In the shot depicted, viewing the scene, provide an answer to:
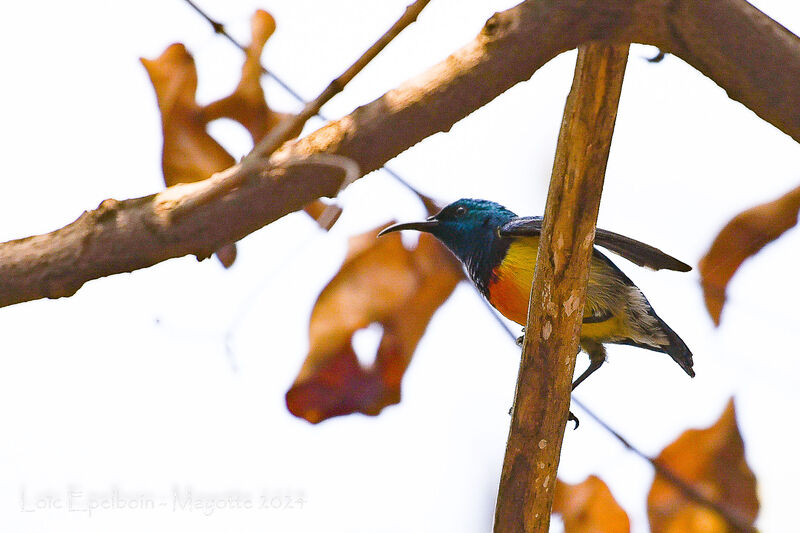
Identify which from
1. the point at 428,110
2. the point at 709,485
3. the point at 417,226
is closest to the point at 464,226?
the point at 417,226

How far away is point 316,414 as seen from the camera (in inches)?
70.1

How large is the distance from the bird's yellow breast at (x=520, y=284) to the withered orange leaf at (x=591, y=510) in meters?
0.45

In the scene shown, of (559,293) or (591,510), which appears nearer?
(559,293)

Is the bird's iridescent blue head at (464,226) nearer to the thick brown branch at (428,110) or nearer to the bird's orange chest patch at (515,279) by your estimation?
the bird's orange chest patch at (515,279)

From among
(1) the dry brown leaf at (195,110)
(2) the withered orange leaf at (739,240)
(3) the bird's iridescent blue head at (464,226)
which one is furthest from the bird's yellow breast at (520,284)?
(1) the dry brown leaf at (195,110)

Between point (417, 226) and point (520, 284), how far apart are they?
35 centimetres

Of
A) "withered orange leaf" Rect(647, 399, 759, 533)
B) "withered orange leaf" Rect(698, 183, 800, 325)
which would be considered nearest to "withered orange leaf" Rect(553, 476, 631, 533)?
"withered orange leaf" Rect(647, 399, 759, 533)

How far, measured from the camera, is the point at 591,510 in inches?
78.8

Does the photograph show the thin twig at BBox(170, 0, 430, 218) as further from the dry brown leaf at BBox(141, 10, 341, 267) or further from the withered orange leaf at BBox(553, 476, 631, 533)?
the withered orange leaf at BBox(553, 476, 631, 533)

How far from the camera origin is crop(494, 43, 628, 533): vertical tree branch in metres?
1.09

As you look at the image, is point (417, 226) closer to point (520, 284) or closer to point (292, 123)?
point (520, 284)

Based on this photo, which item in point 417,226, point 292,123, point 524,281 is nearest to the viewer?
point 292,123

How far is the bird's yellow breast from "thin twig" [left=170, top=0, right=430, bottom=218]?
3.50 ft

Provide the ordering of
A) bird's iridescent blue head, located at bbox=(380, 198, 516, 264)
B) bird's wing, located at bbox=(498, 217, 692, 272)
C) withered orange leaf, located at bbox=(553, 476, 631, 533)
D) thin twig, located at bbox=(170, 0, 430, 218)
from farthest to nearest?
1. bird's iridescent blue head, located at bbox=(380, 198, 516, 264)
2. withered orange leaf, located at bbox=(553, 476, 631, 533)
3. bird's wing, located at bbox=(498, 217, 692, 272)
4. thin twig, located at bbox=(170, 0, 430, 218)
